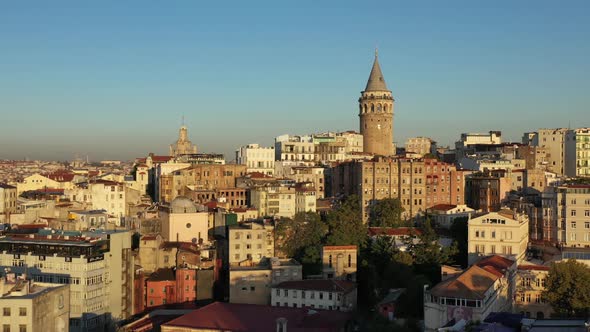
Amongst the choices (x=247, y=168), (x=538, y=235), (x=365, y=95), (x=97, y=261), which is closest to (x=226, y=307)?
(x=97, y=261)

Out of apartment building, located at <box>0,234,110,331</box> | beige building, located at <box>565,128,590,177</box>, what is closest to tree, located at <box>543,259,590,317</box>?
apartment building, located at <box>0,234,110,331</box>

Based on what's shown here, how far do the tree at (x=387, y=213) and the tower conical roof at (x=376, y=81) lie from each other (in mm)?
23788

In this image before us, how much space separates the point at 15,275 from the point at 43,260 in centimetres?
161

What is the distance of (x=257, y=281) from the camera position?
1764 inches

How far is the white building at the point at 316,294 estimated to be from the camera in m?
42.1

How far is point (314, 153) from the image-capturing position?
76.9m

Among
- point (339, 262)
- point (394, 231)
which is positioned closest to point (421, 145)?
point (394, 231)

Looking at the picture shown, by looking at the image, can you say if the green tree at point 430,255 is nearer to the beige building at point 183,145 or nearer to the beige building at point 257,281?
the beige building at point 257,281

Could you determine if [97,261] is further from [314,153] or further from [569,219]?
[314,153]

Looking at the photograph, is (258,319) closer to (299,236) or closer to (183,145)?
(299,236)

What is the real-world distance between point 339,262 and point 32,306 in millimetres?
17633

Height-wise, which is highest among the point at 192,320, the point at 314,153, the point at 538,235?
the point at 314,153

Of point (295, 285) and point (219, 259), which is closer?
point (295, 285)

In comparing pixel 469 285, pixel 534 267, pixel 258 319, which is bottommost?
pixel 258 319
